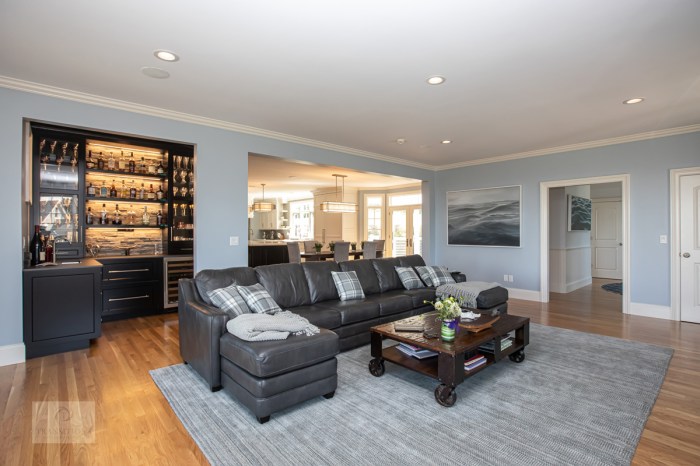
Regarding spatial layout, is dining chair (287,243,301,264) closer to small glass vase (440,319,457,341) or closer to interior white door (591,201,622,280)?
small glass vase (440,319,457,341)

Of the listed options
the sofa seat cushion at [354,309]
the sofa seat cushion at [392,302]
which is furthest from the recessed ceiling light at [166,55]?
the sofa seat cushion at [392,302]

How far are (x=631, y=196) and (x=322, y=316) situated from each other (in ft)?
16.7

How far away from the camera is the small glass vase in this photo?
2859mm

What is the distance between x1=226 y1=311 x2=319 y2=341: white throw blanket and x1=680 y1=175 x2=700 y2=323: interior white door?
5459mm

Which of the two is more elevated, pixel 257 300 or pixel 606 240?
pixel 606 240

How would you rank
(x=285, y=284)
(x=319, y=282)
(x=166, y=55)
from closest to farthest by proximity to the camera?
(x=166, y=55), (x=285, y=284), (x=319, y=282)

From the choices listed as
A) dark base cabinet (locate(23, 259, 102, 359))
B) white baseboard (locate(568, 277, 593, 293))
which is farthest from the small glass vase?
white baseboard (locate(568, 277, 593, 293))

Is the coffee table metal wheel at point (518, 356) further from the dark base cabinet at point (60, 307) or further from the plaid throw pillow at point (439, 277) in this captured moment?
the dark base cabinet at point (60, 307)

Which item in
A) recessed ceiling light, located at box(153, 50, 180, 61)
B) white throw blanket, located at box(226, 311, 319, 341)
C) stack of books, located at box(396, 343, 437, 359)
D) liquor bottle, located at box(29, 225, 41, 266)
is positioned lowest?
stack of books, located at box(396, 343, 437, 359)

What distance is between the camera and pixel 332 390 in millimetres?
2736

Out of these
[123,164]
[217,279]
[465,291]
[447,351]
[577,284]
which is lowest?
[577,284]

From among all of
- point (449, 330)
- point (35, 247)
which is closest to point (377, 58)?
point (449, 330)

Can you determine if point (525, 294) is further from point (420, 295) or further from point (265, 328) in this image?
point (265, 328)

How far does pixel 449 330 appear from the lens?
2.88 meters
